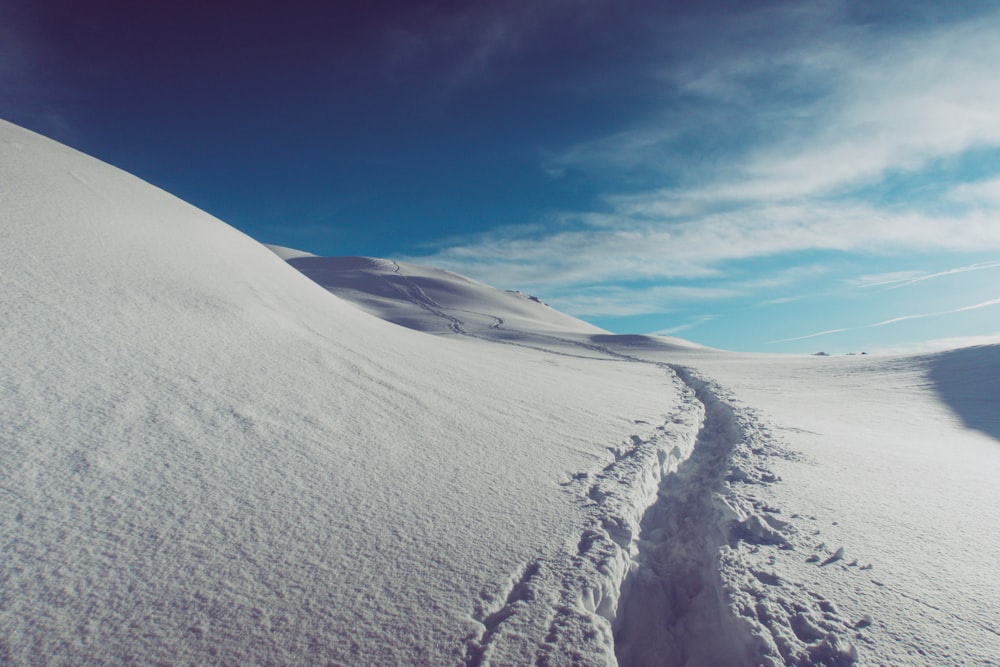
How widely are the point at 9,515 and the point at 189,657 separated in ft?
4.14

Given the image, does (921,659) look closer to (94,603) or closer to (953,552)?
(953,552)

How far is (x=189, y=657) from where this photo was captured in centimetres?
198

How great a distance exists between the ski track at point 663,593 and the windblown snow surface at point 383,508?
15mm

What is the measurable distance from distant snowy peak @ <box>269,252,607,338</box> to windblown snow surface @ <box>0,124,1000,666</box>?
2310 cm

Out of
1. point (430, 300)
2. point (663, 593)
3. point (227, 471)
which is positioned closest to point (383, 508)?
point (227, 471)

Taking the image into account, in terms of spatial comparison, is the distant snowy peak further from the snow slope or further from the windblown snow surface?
the windblown snow surface

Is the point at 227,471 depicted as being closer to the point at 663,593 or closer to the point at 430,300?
the point at 663,593

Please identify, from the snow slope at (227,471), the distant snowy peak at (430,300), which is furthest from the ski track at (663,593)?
the distant snowy peak at (430,300)

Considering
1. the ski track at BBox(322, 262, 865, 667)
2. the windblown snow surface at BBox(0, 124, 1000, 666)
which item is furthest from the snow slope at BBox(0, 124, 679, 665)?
the ski track at BBox(322, 262, 865, 667)

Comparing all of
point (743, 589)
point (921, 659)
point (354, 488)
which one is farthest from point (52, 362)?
point (921, 659)

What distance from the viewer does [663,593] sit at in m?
2.92

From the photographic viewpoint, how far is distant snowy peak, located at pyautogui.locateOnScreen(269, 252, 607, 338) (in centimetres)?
3416

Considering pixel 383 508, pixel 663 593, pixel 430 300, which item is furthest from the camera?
pixel 430 300

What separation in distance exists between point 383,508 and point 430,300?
42886 millimetres
